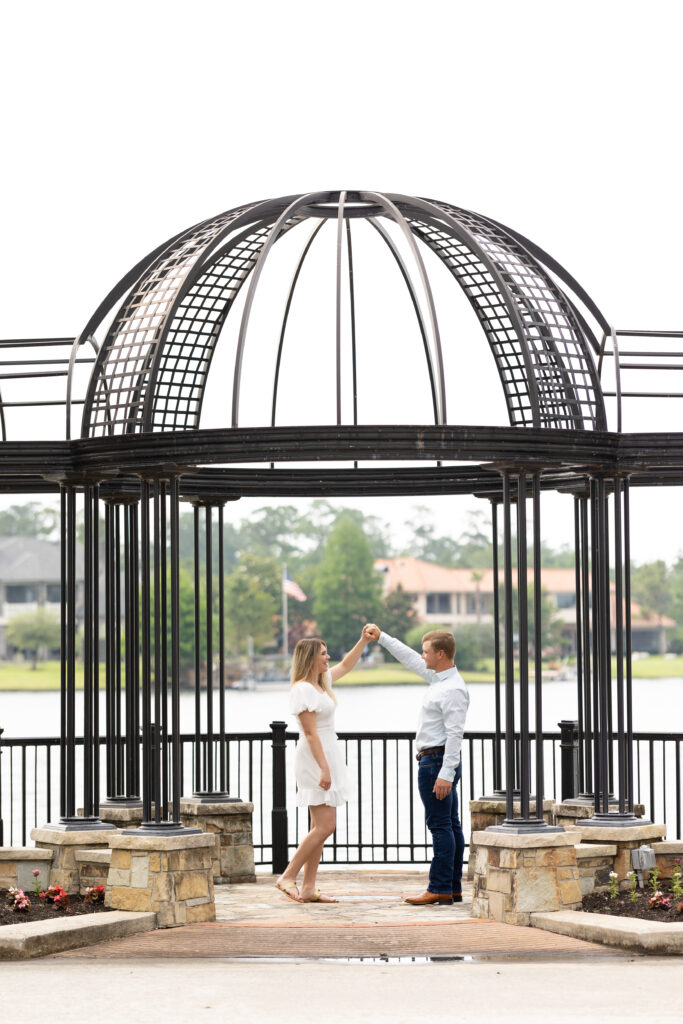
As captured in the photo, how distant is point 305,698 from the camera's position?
31.2 feet

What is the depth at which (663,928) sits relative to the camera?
832 cm

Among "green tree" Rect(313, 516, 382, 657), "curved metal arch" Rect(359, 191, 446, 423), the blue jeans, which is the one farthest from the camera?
"green tree" Rect(313, 516, 382, 657)

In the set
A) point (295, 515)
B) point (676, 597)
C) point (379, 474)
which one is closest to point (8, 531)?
point (295, 515)

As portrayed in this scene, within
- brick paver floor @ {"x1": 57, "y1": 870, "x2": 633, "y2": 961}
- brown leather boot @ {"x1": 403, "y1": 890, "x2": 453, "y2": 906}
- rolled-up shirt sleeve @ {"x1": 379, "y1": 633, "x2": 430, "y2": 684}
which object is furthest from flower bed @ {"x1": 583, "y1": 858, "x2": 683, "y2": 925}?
rolled-up shirt sleeve @ {"x1": 379, "y1": 633, "x2": 430, "y2": 684}

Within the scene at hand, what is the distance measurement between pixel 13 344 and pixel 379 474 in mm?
3122

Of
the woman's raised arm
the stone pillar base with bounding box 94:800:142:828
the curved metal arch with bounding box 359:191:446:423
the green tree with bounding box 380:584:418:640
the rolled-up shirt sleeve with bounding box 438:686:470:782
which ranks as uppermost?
the curved metal arch with bounding box 359:191:446:423

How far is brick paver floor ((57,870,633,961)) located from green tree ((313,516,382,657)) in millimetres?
60597

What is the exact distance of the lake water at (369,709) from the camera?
5641 cm

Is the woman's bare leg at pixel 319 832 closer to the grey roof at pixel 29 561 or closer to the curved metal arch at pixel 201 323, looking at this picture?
the curved metal arch at pixel 201 323

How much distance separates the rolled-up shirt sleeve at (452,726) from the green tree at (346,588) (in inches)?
2383

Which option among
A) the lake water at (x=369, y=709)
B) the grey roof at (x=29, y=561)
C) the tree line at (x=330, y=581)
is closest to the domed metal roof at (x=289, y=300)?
the lake water at (x=369, y=709)

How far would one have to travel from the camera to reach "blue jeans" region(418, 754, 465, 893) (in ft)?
31.9

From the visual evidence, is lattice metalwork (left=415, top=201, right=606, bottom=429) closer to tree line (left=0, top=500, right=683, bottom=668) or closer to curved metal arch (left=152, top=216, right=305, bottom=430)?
curved metal arch (left=152, top=216, right=305, bottom=430)

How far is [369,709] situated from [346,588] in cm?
754
